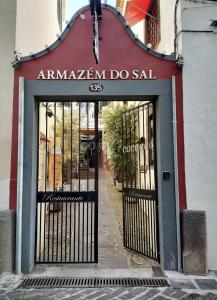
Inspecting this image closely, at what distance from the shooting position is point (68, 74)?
20.1 feet

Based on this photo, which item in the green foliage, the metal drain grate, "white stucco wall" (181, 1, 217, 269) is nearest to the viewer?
the metal drain grate

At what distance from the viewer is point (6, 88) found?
6043 millimetres

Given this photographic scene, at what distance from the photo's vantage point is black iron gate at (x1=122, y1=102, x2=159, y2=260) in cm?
654

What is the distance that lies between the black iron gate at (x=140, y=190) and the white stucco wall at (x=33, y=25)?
8.52 feet

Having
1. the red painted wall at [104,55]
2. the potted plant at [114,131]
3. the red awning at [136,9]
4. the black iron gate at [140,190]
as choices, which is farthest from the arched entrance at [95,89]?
the potted plant at [114,131]

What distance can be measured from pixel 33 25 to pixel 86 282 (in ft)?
19.4

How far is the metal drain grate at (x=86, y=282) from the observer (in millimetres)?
5316

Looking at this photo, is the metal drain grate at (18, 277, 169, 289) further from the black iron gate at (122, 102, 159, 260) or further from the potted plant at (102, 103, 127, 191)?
the potted plant at (102, 103, 127, 191)

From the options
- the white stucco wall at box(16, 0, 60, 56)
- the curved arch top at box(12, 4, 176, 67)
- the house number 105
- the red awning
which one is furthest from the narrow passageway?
the red awning

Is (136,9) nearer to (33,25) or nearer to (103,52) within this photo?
(33,25)

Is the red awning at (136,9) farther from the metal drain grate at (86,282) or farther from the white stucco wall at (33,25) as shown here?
the metal drain grate at (86,282)

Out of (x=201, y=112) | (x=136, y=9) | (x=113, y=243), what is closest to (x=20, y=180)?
(x=113, y=243)

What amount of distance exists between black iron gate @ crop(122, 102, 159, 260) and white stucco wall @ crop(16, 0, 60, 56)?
102 inches

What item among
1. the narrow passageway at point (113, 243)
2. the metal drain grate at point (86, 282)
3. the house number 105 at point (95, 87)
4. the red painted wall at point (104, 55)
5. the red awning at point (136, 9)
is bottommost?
the metal drain grate at point (86, 282)
